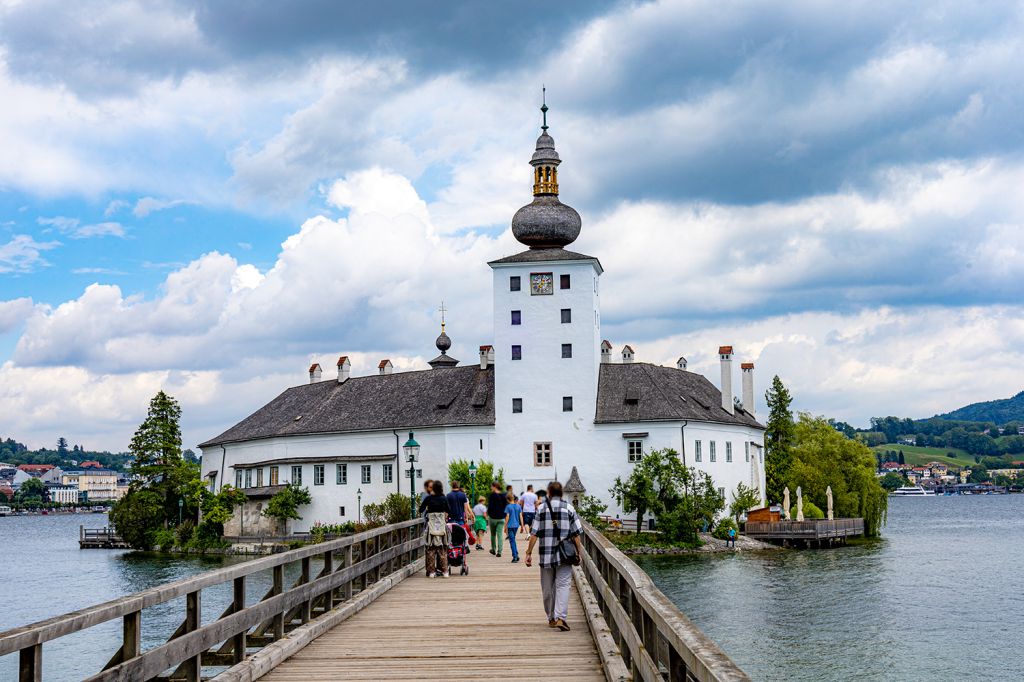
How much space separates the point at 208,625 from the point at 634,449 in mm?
55128

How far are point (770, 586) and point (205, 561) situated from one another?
32458mm

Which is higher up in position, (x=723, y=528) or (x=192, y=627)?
(x=192, y=627)

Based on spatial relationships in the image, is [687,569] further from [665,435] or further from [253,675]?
[253,675]

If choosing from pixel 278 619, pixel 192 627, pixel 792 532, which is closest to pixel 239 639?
pixel 192 627

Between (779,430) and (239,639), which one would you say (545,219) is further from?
(239,639)

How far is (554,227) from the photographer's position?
2667 inches

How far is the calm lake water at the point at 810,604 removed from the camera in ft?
102

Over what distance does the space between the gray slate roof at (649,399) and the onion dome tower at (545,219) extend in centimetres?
783

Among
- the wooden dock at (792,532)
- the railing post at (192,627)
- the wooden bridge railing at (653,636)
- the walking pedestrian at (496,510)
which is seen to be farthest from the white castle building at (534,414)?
the railing post at (192,627)

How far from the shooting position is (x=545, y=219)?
6756 centimetres

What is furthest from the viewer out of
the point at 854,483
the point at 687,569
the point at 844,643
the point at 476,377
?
the point at 854,483

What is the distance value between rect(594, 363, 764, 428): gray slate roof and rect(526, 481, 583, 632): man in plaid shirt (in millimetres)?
49851

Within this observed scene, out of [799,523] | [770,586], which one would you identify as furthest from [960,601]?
[799,523]

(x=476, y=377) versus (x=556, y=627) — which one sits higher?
(x=476, y=377)
